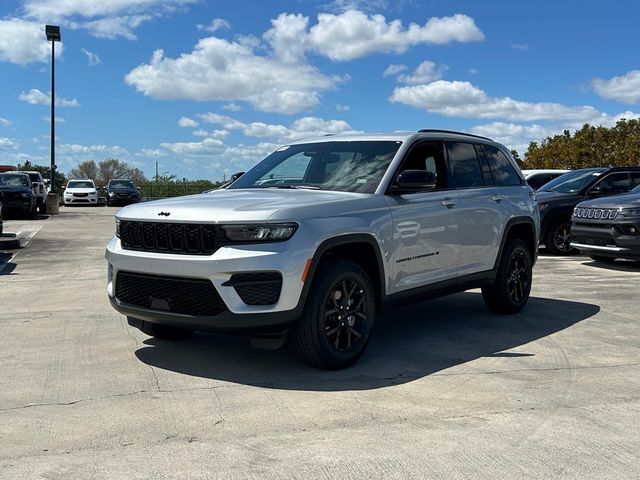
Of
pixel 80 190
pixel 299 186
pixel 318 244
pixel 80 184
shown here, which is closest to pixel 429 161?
pixel 299 186

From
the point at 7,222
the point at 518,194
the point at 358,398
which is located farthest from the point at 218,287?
the point at 7,222

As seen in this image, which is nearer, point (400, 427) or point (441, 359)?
point (400, 427)

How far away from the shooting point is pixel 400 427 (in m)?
4.05

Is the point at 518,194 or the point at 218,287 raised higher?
the point at 518,194

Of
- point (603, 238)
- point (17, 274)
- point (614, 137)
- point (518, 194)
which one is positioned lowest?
point (17, 274)

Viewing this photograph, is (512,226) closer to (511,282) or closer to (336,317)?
(511,282)

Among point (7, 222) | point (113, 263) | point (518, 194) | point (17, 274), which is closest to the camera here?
point (113, 263)

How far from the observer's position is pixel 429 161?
6.46m

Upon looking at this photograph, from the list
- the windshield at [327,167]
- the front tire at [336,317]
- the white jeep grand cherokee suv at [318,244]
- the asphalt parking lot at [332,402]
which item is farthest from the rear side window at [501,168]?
the front tire at [336,317]

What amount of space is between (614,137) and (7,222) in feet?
155

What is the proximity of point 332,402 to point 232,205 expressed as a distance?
1545mm

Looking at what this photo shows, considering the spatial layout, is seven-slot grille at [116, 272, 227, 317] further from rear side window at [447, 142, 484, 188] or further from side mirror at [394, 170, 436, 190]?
rear side window at [447, 142, 484, 188]

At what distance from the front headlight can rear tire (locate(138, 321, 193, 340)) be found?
1.31 meters

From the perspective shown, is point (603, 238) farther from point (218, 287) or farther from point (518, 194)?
point (218, 287)
